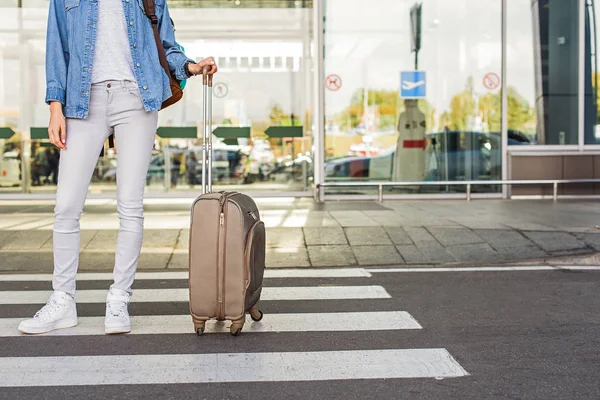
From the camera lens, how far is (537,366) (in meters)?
3.87

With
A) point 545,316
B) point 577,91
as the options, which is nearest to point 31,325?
point 545,316

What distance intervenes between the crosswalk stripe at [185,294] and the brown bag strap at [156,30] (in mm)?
1701

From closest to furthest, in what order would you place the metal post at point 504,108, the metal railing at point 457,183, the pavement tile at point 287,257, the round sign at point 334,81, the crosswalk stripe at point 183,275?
the crosswalk stripe at point 183,275 < the pavement tile at point 287,257 < the metal railing at point 457,183 < the round sign at point 334,81 < the metal post at point 504,108

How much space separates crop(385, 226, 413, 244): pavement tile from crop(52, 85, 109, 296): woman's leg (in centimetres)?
415

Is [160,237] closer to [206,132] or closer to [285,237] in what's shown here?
[285,237]

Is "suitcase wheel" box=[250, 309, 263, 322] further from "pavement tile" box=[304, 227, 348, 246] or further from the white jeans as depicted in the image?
"pavement tile" box=[304, 227, 348, 246]

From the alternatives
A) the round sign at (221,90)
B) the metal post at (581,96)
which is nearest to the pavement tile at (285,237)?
the round sign at (221,90)

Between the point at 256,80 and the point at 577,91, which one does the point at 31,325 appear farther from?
the point at 577,91

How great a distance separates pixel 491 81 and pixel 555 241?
586 cm

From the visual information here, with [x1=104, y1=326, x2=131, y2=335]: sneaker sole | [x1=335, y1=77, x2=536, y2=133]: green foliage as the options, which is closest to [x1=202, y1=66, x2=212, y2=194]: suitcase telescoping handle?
[x1=104, y1=326, x2=131, y2=335]: sneaker sole

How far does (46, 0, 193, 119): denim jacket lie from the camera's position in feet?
14.6

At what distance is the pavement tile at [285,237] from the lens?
811cm

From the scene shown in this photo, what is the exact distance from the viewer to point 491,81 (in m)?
13.4

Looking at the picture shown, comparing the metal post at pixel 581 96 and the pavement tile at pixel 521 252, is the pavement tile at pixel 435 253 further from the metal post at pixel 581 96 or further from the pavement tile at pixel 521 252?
the metal post at pixel 581 96
